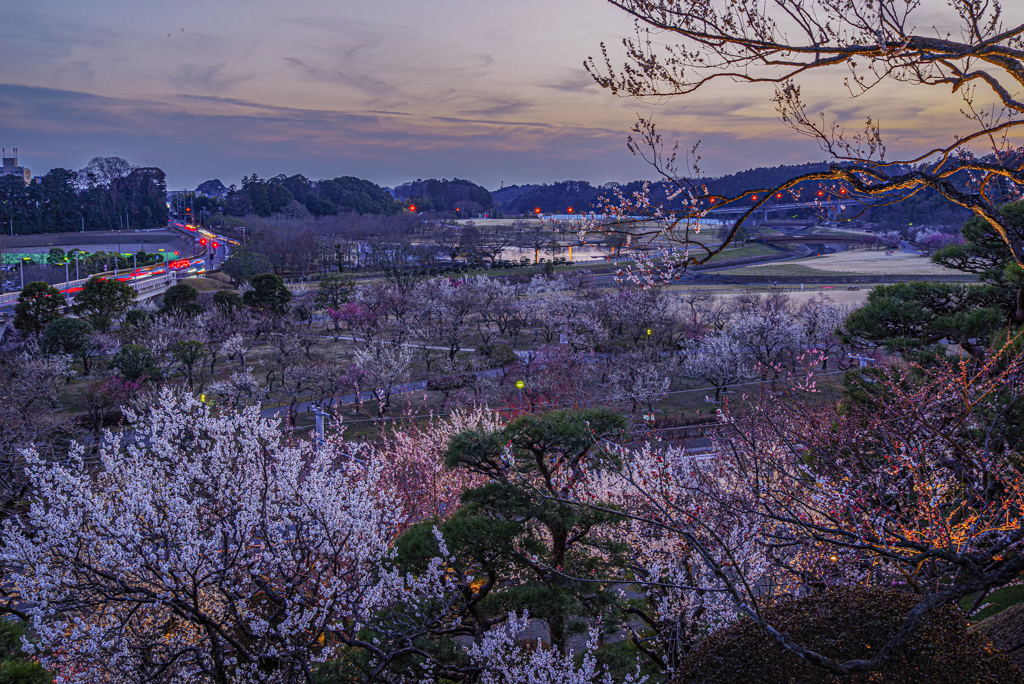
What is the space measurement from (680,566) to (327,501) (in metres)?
4.64

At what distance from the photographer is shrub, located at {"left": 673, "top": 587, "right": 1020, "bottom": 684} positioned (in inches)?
127

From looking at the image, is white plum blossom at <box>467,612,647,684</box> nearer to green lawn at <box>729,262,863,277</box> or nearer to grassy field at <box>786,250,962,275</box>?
grassy field at <box>786,250,962,275</box>

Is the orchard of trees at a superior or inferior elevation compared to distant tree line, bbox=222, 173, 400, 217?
inferior

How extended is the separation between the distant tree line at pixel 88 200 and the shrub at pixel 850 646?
88050mm

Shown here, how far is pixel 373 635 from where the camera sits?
6191 millimetres

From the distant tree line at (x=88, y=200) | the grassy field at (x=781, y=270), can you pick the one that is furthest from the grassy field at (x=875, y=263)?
the distant tree line at (x=88, y=200)

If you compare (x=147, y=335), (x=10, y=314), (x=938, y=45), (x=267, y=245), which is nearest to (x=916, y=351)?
(x=938, y=45)

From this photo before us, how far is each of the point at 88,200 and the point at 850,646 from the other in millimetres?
96448

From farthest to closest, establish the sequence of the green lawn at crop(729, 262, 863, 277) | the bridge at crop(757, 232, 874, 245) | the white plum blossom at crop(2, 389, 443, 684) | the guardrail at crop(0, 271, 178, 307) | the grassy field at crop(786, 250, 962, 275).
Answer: the bridge at crop(757, 232, 874, 245) < the green lawn at crop(729, 262, 863, 277) < the grassy field at crop(786, 250, 962, 275) < the guardrail at crop(0, 271, 178, 307) < the white plum blossom at crop(2, 389, 443, 684)

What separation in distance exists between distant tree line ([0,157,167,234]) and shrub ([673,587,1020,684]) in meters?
88.0

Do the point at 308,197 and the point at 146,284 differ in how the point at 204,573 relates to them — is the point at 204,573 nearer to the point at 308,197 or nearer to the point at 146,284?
the point at 146,284

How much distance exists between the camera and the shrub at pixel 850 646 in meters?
3.22

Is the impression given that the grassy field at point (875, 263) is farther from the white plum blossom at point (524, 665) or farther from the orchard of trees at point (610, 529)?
the white plum blossom at point (524, 665)

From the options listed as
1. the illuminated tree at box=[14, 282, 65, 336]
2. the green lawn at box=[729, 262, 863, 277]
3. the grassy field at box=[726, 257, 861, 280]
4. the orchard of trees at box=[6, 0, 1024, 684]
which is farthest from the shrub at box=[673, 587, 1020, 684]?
the green lawn at box=[729, 262, 863, 277]
